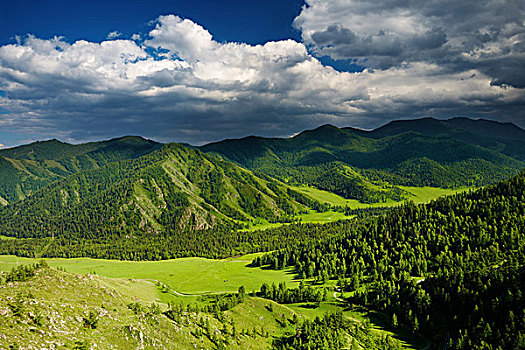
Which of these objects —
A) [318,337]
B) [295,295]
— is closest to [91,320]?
[318,337]

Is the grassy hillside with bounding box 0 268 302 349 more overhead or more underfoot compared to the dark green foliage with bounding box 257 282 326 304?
more overhead

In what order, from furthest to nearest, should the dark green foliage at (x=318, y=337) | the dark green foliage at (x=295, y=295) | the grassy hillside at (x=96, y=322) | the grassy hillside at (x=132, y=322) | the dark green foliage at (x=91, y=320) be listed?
the dark green foliage at (x=295, y=295) < the dark green foliage at (x=318, y=337) < the dark green foliage at (x=91, y=320) < the grassy hillside at (x=132, y=322) < the grassy hillside at (x=96, y=322)

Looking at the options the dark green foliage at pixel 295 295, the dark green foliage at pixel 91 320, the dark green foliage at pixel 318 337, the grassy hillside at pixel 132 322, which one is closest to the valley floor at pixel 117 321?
the grassy hillside at pixel 132 322

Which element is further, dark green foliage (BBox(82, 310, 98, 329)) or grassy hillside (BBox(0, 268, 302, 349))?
dark green foliage (BBox(82, 310, 98, 329))

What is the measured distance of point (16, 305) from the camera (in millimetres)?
84000

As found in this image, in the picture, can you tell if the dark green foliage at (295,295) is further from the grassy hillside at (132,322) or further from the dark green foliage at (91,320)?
the dark green foliage at (91,320)

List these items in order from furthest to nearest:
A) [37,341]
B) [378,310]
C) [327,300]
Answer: [327,300] < [378,310] < [37,341]

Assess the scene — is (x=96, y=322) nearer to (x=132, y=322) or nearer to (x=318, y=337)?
(x=132, y=322)

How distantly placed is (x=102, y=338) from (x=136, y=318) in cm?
1627

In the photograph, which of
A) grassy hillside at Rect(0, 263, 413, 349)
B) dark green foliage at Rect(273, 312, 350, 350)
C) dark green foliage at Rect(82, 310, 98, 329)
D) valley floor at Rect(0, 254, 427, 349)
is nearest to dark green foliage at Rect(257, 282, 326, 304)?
grassy hillside at Rect(0, 263, 413, 349)

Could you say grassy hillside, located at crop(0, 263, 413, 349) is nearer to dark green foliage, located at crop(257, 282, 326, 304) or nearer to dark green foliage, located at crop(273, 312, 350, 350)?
dark green foliage, located at crop(273, 312, 350, 350)

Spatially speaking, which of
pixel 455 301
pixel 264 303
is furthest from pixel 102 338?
pixel 455 301

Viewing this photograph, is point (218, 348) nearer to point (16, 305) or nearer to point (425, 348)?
point (16, 305)

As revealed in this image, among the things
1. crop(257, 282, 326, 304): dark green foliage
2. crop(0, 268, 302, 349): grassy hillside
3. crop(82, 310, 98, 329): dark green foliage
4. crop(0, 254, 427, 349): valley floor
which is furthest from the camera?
crop(257, 282, 326, 304): dark green foliage
